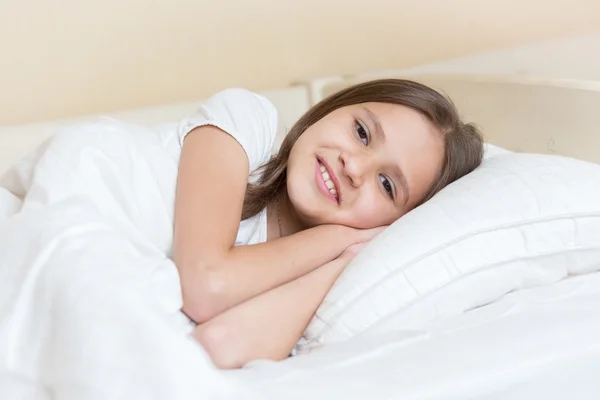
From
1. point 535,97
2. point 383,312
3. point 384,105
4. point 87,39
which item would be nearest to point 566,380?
point 383,312

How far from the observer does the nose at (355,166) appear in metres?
1.04

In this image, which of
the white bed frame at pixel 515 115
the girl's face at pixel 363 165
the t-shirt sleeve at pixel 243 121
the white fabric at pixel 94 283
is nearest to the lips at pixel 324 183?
the girl's face at pixel 363 165

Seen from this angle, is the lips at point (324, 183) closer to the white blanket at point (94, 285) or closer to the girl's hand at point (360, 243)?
the girl's hand at point (360, 243)

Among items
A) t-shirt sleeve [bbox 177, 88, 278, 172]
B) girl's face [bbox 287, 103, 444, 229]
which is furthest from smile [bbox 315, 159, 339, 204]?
t-shirt sleeve [bbox 177, 88, 278, 172]

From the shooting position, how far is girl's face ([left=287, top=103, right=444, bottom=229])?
106 centimetres

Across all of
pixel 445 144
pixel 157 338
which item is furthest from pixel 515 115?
pixel 157 338

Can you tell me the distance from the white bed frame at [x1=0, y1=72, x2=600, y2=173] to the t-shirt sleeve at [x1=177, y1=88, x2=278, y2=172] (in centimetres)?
51

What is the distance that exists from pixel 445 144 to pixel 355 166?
0.20 m

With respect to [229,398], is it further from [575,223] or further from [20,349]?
[575,223]

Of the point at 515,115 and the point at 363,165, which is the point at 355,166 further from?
the point at 515,115

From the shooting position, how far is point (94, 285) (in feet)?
2.46

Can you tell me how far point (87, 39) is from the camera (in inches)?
66.7

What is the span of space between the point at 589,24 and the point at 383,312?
1375mm

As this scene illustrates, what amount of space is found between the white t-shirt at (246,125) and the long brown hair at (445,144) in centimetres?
→ 2
